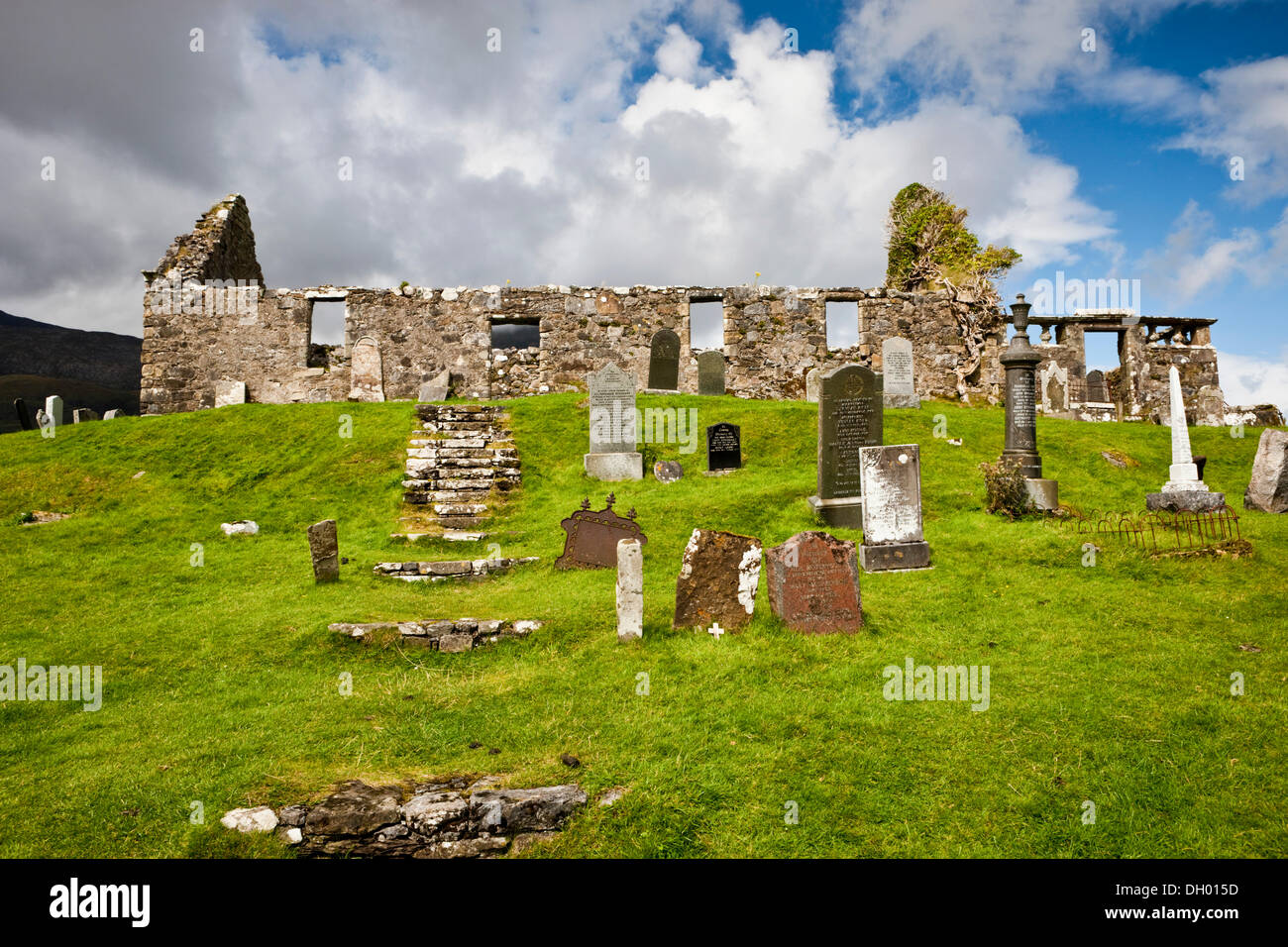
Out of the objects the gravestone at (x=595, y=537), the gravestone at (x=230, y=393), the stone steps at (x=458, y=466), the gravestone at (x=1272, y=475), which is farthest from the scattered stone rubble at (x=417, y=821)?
the gravestone at (x=230, y=393)

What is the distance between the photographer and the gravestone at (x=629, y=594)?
6848 millimetres

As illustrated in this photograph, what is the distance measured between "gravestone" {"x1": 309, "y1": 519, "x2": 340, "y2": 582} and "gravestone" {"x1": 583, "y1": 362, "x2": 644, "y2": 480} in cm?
572

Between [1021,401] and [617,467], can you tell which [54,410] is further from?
[1021,401]

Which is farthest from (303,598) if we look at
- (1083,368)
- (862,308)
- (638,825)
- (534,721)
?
(1083,368)

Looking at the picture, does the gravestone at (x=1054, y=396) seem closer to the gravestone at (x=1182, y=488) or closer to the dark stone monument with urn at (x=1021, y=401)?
the gravestone at (x=1182, y=488)

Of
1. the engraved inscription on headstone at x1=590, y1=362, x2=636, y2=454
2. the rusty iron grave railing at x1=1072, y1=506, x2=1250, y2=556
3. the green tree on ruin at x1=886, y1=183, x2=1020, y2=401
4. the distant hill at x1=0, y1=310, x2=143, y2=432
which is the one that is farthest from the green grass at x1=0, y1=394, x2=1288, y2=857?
the distant hill at x1=0, y1=310, x2=143, y2=432

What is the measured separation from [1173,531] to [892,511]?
3967 millimetres

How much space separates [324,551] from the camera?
9227 millimetres

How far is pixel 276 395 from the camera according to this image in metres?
20.8

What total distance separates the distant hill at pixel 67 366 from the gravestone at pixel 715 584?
→ 46639 millimetres
